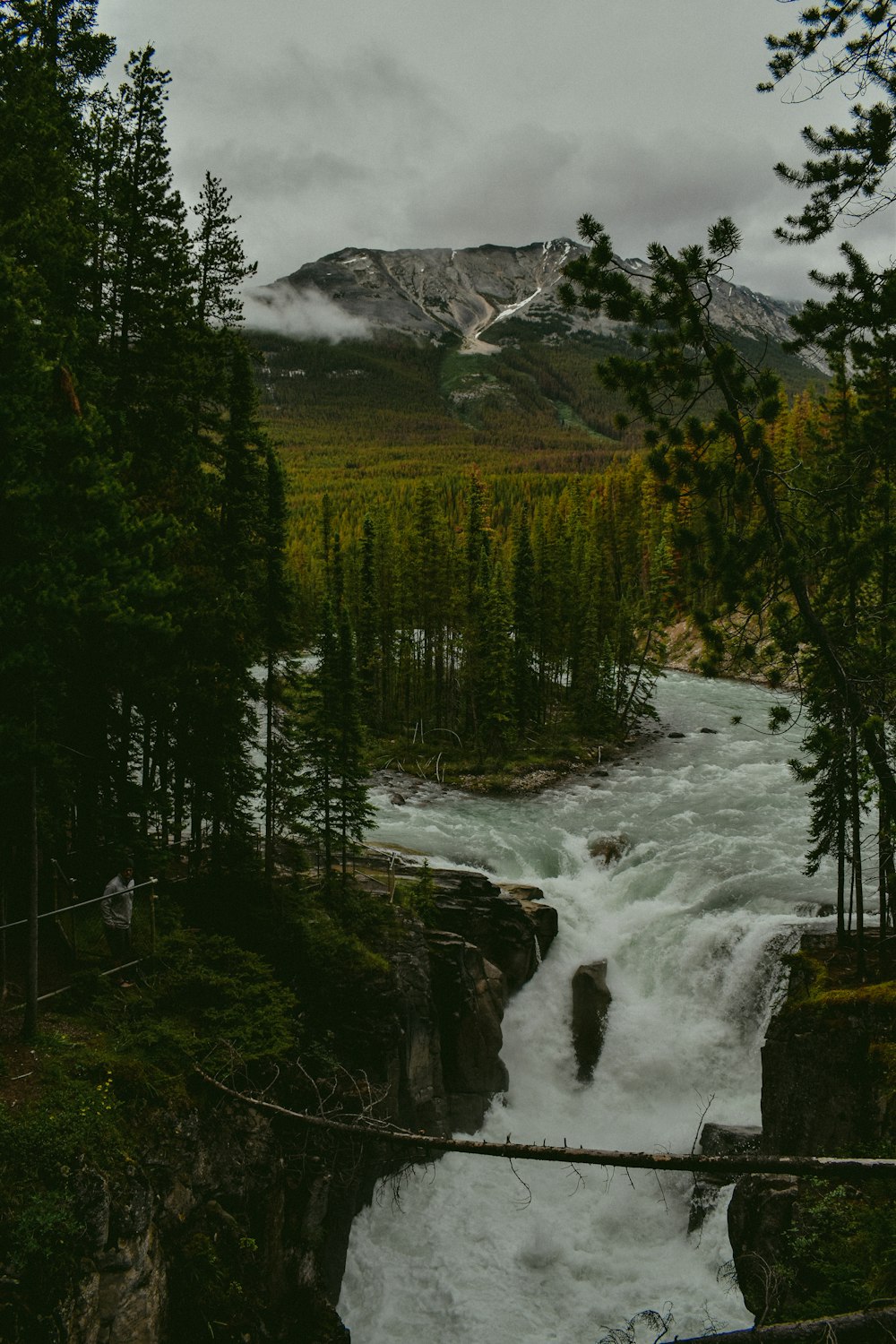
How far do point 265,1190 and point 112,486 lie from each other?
12072mm

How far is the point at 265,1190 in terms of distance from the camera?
1381 centimetres

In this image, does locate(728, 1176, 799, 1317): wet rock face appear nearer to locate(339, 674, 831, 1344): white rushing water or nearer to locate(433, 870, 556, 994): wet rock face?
locate(339, 674, 831, 1344): white rushing water

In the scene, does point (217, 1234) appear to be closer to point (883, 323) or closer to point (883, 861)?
point (883, 861)

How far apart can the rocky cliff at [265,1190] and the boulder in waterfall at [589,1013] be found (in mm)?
2487

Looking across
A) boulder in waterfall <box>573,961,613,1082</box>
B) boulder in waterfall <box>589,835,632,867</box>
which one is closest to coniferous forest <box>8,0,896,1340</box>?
boulder in waterfall <box>573,961,613,1082</box>

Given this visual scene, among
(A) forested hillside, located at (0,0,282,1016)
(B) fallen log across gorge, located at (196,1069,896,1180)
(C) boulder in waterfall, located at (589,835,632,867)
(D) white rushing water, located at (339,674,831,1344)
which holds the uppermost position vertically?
(A) forested hillside, located at (0,0,282,1016)

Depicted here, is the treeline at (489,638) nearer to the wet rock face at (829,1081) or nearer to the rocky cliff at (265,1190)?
the rocky cliff at (265,1190)

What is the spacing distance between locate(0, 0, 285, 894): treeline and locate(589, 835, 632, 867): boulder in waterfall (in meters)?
15.6

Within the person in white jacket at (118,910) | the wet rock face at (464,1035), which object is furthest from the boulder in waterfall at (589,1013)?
the person in white jacket at (118,910)

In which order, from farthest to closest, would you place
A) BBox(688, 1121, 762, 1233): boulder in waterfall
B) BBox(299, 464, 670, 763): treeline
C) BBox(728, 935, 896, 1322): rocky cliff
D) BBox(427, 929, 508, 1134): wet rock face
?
BBox(299, 464, 670, 763): treeline < BBox(427, 929, 508, 1134): wet rock face < BBox(688, 1121, 762, 1233): boulder in waterfall < BBox(728, 935, 896, 1322): rocky cliff

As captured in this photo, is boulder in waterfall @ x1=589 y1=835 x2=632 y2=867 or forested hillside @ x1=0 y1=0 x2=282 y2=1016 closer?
forested hillside @ x1=0 y1=0 x2=282 y2=1016

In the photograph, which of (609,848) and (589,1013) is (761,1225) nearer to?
(589,1013)

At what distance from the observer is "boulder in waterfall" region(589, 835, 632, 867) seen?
3075 centimetres

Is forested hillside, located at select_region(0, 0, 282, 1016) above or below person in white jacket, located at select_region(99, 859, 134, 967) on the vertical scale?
above
